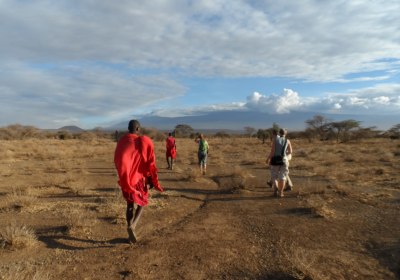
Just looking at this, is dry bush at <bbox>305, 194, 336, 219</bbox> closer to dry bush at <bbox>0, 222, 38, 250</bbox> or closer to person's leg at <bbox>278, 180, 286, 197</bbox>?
person's leg at <bbox>278, 180, 286, 197</bbox>

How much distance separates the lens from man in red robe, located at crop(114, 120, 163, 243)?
632 cm

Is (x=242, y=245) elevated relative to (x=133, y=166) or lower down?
lower down

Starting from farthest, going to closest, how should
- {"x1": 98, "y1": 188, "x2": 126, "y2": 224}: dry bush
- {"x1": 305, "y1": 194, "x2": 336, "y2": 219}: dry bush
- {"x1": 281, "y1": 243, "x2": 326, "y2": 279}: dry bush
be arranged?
1. {"x1": 305, "y1": 194, "x2": 336, "y2": 219}: dry bush
2. {"x1": 98, "y1": 188, "x2": 126, "y2": 224}: dry bush
3. {"x1": 281, "y1": 243, "x2": 326, "y2": 279}: dry bush

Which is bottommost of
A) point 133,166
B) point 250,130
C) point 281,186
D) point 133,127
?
point 281,186

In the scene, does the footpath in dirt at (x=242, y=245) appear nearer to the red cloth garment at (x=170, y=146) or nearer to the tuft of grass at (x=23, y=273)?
the tuft of grass at (x=23, y=273)

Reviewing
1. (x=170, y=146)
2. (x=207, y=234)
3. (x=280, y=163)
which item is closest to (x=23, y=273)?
(x=207, y=234)

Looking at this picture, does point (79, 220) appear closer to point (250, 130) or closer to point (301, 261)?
point (301, 261)

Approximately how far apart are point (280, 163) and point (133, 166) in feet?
17.3

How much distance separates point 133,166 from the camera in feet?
21.1

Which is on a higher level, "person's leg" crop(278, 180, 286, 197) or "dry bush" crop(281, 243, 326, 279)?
"person's leg" crop(278, 180, 286, 197)

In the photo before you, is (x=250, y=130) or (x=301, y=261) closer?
(x=301, y=261)

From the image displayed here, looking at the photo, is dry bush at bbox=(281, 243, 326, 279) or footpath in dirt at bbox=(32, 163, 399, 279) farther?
footpath in dirt at bbox=(32, 163, 399, 279)

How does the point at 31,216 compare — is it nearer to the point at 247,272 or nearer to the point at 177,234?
the point at 177,234

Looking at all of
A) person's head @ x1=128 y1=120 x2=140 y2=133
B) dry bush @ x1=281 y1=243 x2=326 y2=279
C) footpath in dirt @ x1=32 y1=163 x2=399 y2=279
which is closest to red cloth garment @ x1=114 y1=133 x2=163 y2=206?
person's head @ x1=128 y1=120 x2=140 y2=133
